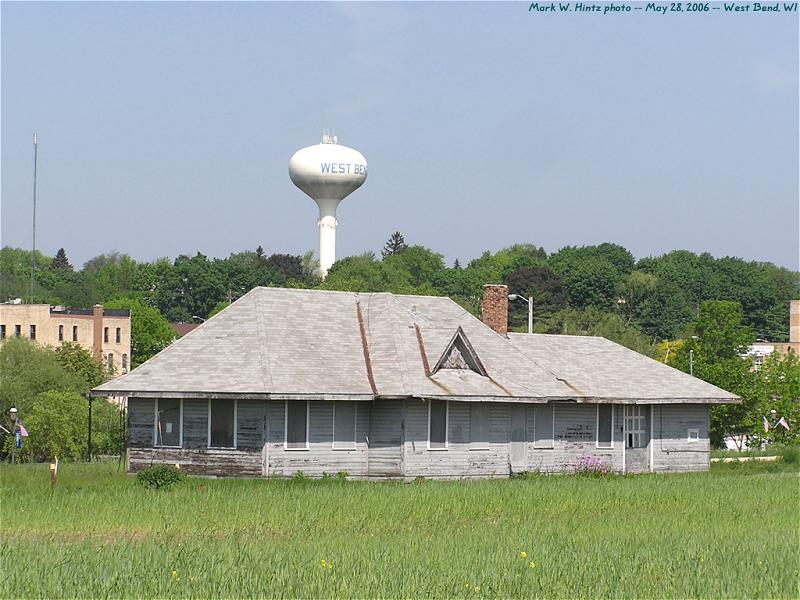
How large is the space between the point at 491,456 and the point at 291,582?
2714 cm

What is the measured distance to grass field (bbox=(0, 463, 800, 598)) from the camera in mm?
20359

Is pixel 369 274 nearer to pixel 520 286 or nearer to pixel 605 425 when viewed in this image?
pixel 520 286

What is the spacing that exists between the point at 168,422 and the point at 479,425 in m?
10.4

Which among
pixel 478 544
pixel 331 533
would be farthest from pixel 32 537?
pixel 478 544

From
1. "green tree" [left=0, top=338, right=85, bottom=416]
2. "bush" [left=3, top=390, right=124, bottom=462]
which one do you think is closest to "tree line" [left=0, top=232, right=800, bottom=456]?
"green tree" [left=0, top=338, right=85, bottom=416]

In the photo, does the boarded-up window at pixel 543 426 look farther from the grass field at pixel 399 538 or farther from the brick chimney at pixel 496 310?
the grass field at pixel 399 538

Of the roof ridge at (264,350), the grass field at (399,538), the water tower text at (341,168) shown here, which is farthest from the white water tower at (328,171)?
the grass field at (399,538)

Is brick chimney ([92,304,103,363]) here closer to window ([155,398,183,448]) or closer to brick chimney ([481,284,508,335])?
brick chimney ([481,284,508,335])

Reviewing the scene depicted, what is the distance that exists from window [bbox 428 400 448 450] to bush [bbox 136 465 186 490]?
971 centimetres

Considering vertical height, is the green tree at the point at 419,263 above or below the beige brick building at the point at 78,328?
above

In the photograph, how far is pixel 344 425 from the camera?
149 ft

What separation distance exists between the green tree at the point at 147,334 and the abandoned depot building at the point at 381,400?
8187 centimetres

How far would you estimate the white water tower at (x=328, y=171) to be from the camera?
497 feet

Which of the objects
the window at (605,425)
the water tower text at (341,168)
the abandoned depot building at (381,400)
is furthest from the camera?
the water tower text at (341,168)
